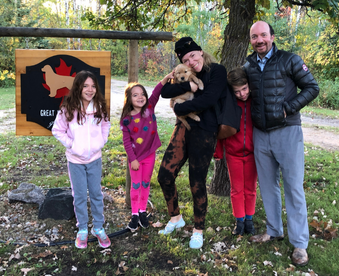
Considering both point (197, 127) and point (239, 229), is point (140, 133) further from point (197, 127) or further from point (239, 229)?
point (239, 229)

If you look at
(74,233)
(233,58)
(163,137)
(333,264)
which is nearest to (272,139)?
(333,264)

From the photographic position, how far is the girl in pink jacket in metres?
3.26

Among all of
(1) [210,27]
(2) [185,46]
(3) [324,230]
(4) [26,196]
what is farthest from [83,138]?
(1) [210,27]

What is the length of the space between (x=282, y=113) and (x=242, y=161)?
0.81 meters

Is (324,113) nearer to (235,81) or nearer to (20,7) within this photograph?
(235,81)

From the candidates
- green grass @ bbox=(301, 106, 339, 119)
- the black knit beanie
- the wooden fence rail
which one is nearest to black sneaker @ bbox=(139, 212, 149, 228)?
the black knit beanie

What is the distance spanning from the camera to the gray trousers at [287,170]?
308 cm

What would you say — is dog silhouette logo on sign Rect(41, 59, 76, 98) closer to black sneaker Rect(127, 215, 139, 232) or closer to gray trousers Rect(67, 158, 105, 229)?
gray trousers Rect(67, 158, 105, 229)

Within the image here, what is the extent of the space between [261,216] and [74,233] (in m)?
2.68

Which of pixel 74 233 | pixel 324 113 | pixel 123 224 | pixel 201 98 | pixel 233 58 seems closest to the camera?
pixel 201 98

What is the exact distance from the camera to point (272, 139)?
3160 mm

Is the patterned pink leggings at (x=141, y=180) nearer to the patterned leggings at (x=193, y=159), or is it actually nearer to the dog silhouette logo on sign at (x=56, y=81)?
the patterned leggings at (x=193, y=159)

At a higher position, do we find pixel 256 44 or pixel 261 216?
pixel 256 44

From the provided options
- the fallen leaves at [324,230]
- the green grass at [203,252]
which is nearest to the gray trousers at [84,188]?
the green grass at [203,252]
